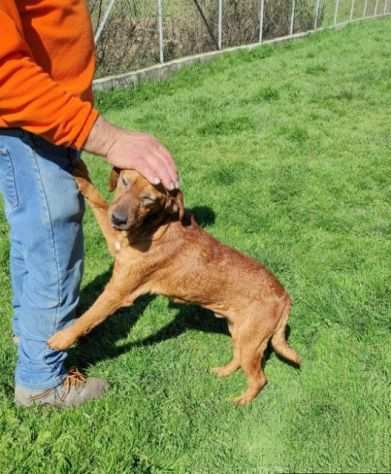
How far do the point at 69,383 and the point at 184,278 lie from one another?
0.98 m

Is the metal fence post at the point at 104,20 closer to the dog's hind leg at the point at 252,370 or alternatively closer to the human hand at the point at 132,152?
the dog's hind leg at the point at 252,370

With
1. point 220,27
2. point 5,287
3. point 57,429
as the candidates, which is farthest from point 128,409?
point 220,27

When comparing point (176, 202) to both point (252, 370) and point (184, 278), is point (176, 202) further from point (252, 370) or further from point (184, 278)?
point (252, 370)

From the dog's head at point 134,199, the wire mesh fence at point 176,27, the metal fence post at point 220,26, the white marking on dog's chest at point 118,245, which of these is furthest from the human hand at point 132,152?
the metal fence post at point 220,26

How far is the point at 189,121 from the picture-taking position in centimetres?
870

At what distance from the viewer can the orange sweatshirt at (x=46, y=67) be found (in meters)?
2.06

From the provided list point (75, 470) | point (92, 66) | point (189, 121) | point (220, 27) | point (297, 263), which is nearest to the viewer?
point (92, 66)

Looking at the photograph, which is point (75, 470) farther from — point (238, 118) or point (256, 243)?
point (238, 118)

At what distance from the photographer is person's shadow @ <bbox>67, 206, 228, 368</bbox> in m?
3.88

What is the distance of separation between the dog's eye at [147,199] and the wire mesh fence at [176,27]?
8123mm

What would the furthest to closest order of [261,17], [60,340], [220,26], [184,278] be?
[261,17]
[220,26]
[184,278]
[60,340]

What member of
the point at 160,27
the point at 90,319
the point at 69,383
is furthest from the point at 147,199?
the point at 160,27

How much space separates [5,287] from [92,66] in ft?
8.24

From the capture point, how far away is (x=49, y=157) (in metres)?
2.62
